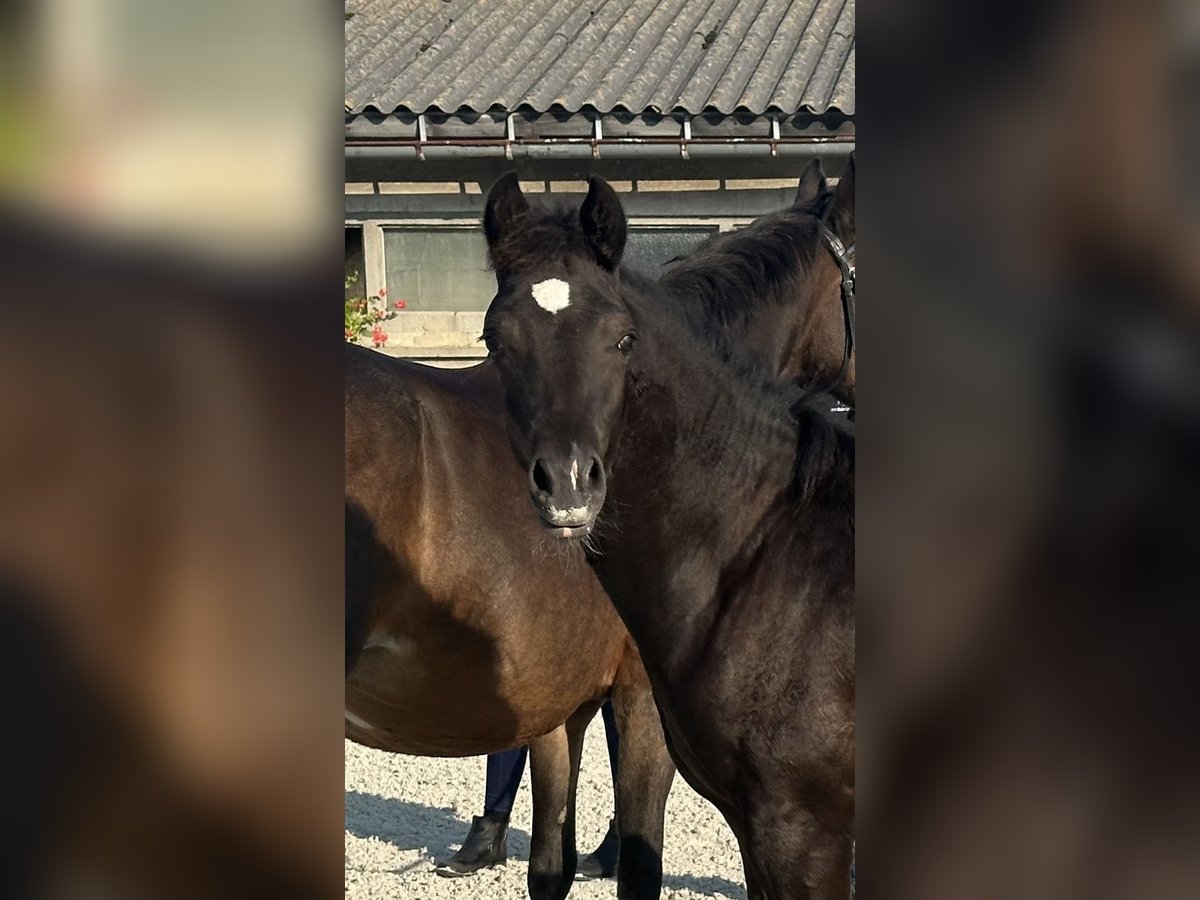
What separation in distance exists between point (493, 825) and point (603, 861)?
43 centimetres

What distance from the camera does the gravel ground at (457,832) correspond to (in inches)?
187

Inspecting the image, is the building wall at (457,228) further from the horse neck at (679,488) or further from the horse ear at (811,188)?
the horse neck at (679,488)

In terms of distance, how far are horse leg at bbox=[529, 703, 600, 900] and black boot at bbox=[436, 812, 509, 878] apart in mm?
634

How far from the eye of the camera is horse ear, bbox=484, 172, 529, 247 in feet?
8.84

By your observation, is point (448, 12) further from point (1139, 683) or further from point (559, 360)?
point (1139, 683)

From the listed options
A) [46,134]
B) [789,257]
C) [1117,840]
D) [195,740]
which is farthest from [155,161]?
[789,257]

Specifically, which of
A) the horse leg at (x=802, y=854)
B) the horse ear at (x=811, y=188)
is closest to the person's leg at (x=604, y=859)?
the horse ear at (x=811, y=188)

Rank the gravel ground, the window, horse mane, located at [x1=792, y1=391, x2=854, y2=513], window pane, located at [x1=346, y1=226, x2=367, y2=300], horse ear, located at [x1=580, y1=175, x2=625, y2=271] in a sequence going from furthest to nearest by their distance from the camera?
window pane, located at [x1=346, y1=226, x2=367, y2=300]
the window
the gravel ground
horse ear, located at [x1=580, y1=175, x2=625, y2=271]
horse mane, located at [x1=792, y1=391, x2=854, y2=513]

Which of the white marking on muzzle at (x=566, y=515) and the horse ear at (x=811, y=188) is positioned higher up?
the horse ear at (x=811, y=188)

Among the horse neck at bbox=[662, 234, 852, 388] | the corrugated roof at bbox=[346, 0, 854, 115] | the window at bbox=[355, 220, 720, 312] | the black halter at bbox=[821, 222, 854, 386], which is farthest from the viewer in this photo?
the corrugated roof at bbox=[346, 0, 854, 115]

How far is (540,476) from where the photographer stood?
243 centimetres

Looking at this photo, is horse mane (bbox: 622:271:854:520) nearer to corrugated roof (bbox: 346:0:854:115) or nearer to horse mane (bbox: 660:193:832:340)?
horse mane (bbox: 660:193:832:340)

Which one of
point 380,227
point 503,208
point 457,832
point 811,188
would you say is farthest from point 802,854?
point 380,227

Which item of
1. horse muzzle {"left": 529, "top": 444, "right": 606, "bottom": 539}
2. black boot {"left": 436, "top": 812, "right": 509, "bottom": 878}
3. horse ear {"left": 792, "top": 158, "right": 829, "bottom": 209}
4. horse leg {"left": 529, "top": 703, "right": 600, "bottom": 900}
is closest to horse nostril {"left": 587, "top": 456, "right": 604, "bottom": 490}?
horse muzzle {"left": 529, "top": 444, "right": 606, "bottom": 539}
